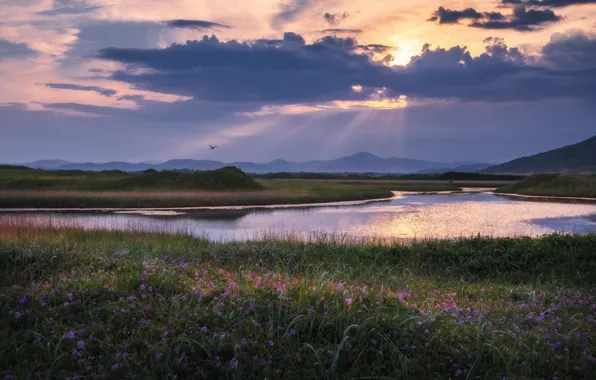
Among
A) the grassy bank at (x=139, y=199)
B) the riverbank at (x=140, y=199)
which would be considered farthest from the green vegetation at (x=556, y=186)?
the riverbank at (x=140, y=199)

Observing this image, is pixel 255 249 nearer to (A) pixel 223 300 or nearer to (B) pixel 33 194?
(A) pixel 223 300

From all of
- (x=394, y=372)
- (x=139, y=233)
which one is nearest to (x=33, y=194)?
(x=139, y=233)

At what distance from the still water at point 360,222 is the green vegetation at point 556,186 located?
77.6 feet

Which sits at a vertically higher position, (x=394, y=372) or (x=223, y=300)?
(x=223, y=300)

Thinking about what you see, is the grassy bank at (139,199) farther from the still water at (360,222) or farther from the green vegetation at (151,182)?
the green vegetation at (151,182)

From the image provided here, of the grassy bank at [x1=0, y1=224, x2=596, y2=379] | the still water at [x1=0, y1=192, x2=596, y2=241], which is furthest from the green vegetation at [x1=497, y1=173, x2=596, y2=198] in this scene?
the grassy bank at [x1=0, y1=224, x2=596, y2=379]

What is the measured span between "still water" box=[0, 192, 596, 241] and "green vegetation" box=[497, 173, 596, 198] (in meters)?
23.7

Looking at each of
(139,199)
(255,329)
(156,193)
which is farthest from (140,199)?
(255,329)

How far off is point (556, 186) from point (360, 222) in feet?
171

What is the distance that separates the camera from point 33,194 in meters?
51.8

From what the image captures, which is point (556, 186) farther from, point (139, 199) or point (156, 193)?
point (139, 199)

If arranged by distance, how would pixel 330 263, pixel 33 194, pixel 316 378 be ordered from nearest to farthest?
1. pixel 316 378
2. pixel 330 263
3. pixel 33 194

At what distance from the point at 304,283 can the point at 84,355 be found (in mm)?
4253

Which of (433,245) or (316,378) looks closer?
(316,378)
